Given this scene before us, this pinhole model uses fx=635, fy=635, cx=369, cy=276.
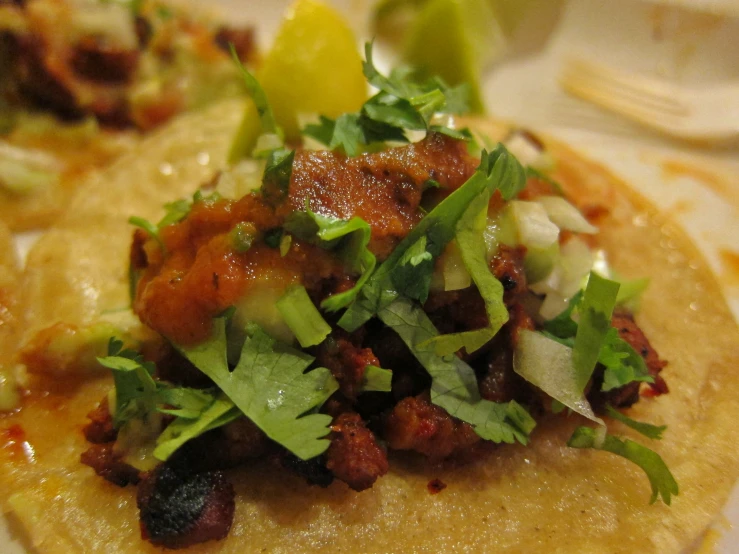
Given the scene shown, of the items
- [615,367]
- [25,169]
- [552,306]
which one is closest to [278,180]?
[552,306]

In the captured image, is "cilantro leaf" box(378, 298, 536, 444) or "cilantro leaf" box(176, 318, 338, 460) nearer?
"cilantro leaf" box(176, 318, 338, 460)

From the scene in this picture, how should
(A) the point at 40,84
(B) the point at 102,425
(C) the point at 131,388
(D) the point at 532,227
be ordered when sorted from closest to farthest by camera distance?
1. (C) the point at 131,388
2. (B) the point at 102,425
3. (D) the point at 532,227
4. (A) the point at 40,84

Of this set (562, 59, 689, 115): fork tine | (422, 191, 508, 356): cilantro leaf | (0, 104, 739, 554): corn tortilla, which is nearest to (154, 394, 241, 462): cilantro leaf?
(0, 104, 739, 554): corn tortilla

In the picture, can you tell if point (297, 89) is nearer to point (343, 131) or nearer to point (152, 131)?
point (343, 131)

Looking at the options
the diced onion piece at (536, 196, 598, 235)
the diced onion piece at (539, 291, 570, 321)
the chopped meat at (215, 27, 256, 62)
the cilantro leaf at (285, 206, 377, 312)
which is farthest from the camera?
the chopped meat at (215, 27, 256, 62)

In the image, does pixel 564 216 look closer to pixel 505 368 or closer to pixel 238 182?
pixel 505 368

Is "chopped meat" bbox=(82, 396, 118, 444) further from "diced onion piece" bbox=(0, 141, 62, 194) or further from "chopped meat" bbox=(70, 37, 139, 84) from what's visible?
"chopped meat" bbox=(70, 37, 139, 84)

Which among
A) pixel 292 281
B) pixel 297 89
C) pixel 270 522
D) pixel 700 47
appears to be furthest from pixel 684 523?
pixel 700 47
